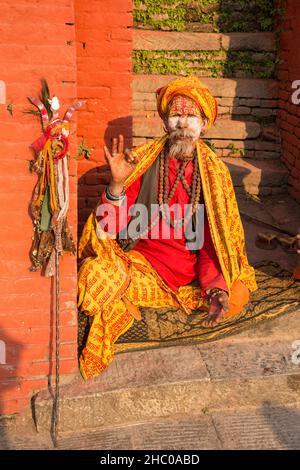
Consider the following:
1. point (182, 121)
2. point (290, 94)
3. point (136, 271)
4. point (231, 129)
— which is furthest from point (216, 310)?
point (290, 94)

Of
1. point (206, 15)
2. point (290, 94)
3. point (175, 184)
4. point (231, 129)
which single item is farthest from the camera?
point (206, 15)

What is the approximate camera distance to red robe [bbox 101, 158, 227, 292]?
13.7 ft

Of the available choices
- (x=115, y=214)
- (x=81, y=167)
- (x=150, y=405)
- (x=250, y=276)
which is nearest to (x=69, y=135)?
(x=115, y=214)

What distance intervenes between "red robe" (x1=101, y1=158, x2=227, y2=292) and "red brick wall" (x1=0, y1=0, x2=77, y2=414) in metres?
1.12

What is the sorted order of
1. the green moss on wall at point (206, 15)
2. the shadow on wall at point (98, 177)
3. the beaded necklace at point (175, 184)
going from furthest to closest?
the green moss on wall at point (206, 15) → the shadow on wall at point (98, 177) → the beaded necklace at point (175, 184)

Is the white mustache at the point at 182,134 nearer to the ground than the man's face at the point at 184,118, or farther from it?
nearer to the ground

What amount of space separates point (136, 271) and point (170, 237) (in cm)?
44

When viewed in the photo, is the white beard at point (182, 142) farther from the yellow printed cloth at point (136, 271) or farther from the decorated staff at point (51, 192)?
the decorated staff at point (51, 192)

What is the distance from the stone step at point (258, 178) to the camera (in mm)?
7105

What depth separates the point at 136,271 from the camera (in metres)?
4.13

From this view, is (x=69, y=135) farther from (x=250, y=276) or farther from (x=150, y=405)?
(x=250, y=276)

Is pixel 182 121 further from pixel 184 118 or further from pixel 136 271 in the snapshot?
pixel 136 271

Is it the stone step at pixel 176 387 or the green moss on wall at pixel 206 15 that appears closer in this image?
the stone step at pixel 176 387

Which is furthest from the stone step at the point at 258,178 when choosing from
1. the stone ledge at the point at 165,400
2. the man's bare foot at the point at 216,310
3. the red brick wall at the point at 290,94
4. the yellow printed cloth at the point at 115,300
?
the stone ledge at the point at 165,400
